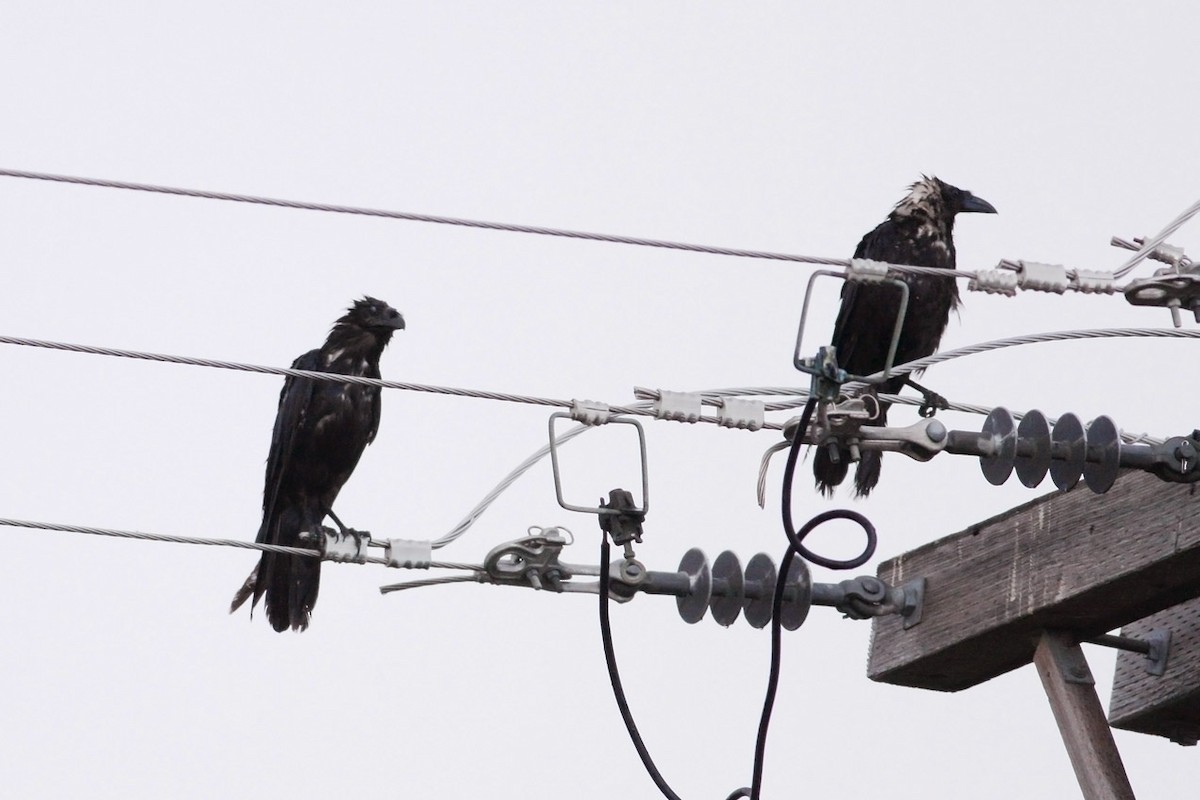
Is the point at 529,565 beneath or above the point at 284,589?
beneath

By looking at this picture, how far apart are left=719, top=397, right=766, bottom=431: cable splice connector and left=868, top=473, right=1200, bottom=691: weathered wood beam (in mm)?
825

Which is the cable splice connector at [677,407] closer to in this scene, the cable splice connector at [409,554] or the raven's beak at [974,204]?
the cable splice connector at [409,554]

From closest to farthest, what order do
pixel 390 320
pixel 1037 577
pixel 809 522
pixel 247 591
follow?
pixel 809 522
pixel 1037 577
pixel 247 591
pixel 390 320

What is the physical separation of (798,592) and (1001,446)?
66cm

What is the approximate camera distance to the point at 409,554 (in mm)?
4914

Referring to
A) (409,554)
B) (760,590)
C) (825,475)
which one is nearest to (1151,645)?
(760,590)

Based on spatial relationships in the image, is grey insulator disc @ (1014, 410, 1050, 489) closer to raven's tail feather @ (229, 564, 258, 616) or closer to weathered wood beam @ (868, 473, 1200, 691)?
weathered wood beam @ (868, 473, 1200, 691)

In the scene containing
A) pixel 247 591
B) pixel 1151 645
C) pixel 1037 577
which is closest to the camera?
pixel 1037 577

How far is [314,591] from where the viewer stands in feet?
26.2

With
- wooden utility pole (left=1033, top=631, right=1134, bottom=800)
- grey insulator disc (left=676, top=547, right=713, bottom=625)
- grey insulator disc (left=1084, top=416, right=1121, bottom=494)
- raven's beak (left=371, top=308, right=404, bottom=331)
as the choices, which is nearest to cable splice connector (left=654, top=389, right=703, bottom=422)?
grey insulator disc (left=676, top=547, right=713, bottom=625)

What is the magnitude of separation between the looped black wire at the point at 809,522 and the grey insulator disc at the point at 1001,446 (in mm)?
519

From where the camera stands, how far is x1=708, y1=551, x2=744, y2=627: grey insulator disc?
4883 millimetres

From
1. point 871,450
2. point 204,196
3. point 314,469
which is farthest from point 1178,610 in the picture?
point 314,469

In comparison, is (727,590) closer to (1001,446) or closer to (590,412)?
(590,412)
